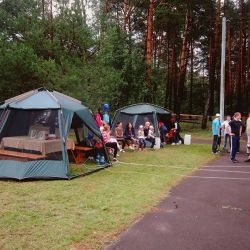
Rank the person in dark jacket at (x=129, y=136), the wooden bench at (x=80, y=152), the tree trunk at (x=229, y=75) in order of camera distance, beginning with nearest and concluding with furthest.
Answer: the wooden bench at (x=80, y=152), the person in dark jacket at (x=129, y=136), the tree trunk at (x=229, y=75)

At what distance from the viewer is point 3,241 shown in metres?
5.04

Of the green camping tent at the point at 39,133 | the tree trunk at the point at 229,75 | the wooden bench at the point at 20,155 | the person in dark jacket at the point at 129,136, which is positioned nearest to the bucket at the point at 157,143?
the person in dark jacket at the point at 129,136

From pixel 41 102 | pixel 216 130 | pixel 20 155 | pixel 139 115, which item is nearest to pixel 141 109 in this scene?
pixel 139 115

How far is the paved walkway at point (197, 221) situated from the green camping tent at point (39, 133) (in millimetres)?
3129

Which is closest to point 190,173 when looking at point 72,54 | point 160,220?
point 160,220

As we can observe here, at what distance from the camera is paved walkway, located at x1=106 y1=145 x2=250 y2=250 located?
5105mm

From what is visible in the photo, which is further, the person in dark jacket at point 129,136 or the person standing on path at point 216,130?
the person in dark jacket at point 129,136

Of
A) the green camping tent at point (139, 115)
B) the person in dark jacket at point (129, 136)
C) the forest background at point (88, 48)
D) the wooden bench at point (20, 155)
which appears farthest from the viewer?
the forest background at point (88, 48)

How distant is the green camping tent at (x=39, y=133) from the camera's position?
9.12 meters

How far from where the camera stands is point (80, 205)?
6.82 metres

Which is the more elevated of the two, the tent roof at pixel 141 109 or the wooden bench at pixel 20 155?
the tent roof at pixel 141 109

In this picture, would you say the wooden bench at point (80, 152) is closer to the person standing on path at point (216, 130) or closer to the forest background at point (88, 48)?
the person standing on path at point (216, 130)

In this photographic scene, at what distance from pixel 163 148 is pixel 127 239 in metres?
10.8

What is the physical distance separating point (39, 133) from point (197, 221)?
20.7 feet
